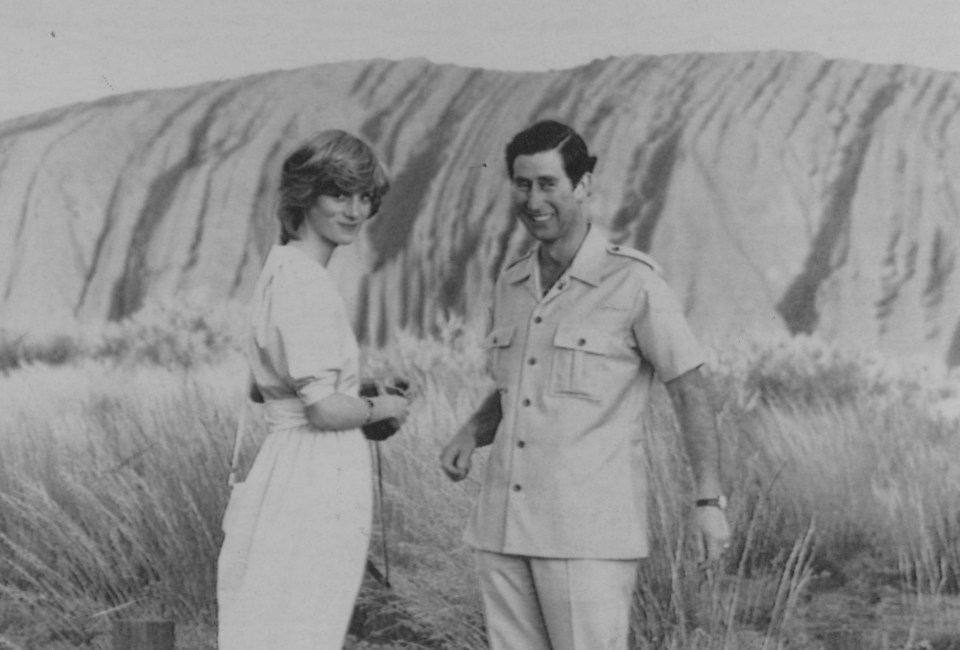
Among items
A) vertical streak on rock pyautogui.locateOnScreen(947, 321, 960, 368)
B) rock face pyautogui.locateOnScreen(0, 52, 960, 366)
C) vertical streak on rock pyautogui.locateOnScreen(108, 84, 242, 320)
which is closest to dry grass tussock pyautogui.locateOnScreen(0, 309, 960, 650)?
vertical streak on rock pyautogui.locateOnScreen(947, 321, 960, 368)

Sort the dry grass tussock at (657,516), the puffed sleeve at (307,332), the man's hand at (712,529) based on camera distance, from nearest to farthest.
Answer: the puffed sleeve at (307,332)
the man's hand at (712,529)
the dry grass tussock at (657,516)

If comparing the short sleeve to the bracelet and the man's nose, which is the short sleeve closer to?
the man's nose

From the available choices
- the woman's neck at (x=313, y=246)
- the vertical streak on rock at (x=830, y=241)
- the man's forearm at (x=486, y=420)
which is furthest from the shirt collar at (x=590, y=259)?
the vertical streak on rock at (x=830, y=241)

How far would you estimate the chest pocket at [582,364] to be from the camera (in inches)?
129

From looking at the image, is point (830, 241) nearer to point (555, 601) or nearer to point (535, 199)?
point (535, 199)

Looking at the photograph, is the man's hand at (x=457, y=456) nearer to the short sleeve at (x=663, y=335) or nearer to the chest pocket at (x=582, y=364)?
the chest pocket at (x=582, y=364)

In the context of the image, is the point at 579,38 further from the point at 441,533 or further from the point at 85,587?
the point at 85,587

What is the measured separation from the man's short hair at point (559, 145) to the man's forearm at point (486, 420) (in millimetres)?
574

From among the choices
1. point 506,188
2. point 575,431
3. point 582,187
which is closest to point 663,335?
point 575,431

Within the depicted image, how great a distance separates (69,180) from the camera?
6.53 metres

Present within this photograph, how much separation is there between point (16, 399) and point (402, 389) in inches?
133

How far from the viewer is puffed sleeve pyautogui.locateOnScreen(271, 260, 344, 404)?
3.10 meters

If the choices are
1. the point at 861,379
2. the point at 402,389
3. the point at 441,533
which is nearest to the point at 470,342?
the point at 441,533

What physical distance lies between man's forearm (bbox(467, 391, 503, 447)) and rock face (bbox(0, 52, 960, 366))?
2200 mm
